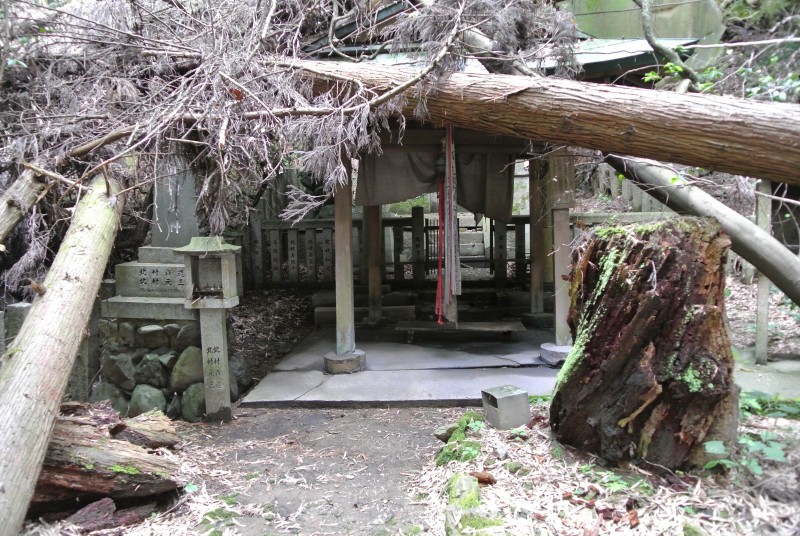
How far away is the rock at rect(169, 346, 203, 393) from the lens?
227 inches

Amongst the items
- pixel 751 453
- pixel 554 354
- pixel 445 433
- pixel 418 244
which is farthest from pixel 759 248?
pixel 418 244

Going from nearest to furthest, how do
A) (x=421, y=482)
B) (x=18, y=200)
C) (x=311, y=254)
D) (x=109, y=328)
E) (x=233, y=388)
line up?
(x=421, y=482) → (x=18, y=200) → (x=109, y=328) → (x=233, y=388) → (x=311, y=254)

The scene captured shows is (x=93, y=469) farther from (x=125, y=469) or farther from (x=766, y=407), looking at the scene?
(x=766, y=407)

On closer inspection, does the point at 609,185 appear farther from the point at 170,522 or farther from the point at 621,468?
the point at 170,522

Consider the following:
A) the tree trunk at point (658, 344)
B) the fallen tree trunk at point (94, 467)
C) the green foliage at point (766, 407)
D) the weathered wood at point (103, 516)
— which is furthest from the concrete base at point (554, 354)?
the weathered wood at point (103, 516)

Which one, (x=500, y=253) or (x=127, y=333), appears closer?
(x=127, y=333)

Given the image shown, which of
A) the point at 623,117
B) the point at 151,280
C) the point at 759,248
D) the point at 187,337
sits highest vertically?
the point at 623,117

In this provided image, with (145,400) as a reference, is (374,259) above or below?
above

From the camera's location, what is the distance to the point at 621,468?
2982mm

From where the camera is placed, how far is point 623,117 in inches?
141

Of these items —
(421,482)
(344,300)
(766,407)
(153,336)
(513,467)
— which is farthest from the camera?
(344,300)

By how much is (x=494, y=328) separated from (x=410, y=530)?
4.19 metres

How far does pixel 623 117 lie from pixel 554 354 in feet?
11.3

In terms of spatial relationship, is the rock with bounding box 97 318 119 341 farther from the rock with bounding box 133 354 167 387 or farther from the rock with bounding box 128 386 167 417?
the rock with bounding box 128 386 167 417
